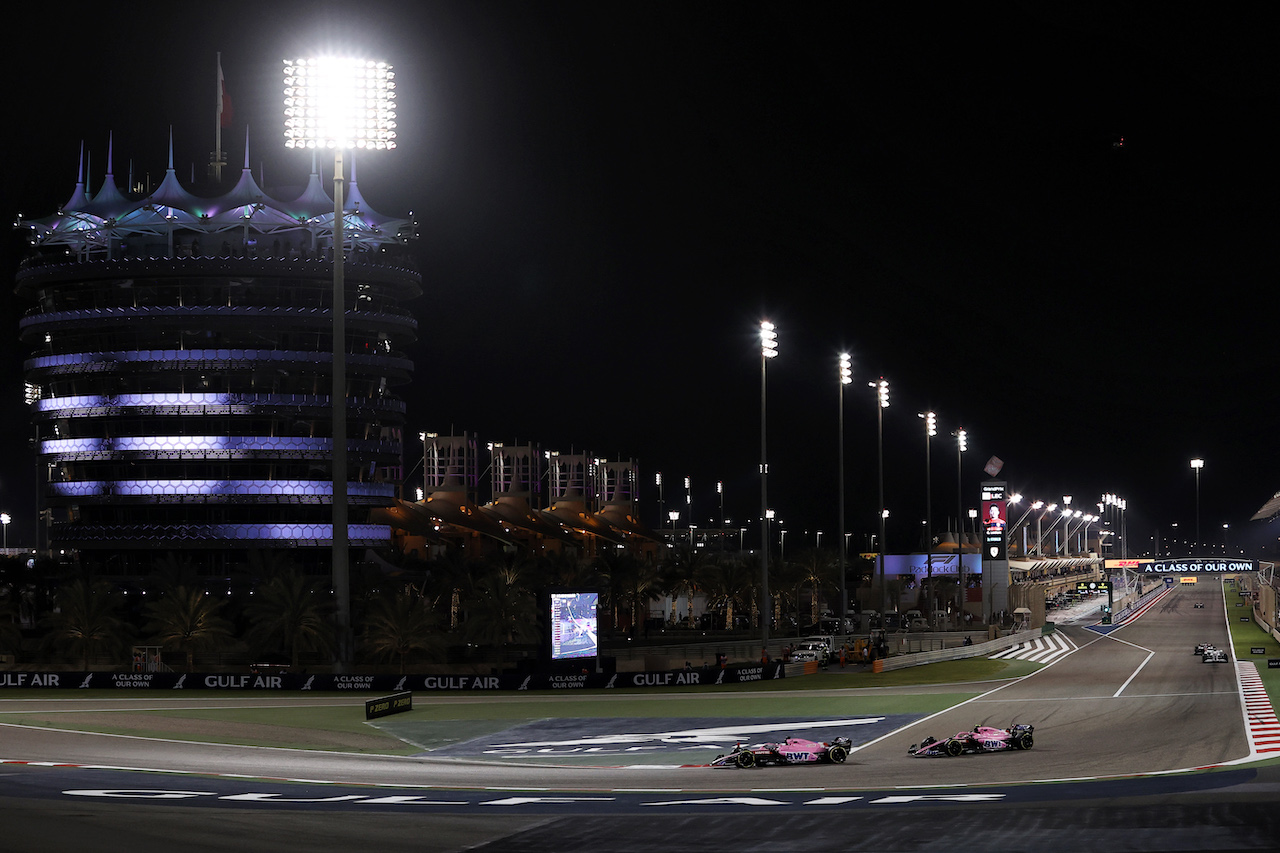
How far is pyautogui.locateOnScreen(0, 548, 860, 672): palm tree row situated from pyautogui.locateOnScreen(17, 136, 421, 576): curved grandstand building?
624cm

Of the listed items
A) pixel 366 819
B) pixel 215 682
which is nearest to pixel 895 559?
pixel 215 682

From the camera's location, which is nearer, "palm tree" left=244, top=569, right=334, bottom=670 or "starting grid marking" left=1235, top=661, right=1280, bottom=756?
"starting grid marking" left=1235, top=661, right=1280, bottom=756

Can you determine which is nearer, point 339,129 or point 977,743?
point 977,743

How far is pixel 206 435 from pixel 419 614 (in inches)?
1605

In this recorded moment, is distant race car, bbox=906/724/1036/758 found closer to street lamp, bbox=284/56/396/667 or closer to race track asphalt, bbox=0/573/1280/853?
race track asphalt, bbox=0/573/1280/853

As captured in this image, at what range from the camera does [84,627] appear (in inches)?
2677

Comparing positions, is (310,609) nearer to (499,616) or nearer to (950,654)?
(499,616)

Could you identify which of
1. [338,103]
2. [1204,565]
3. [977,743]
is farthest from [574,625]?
[1204,565]

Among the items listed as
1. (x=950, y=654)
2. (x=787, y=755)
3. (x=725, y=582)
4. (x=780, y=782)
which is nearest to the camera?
(x=780, y=782)

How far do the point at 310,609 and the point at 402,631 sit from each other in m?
6.27

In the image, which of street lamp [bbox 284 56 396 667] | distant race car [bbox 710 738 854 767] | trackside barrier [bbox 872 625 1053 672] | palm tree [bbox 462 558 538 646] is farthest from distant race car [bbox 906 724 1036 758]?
palm tree [bbox 462 558 538 646]

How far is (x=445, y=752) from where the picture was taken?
38.9m

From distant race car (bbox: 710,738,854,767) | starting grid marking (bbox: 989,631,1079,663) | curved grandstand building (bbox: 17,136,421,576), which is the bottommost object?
starting grid marking (bbox: 989,631,1079,663)

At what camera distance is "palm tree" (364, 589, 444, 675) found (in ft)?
213
